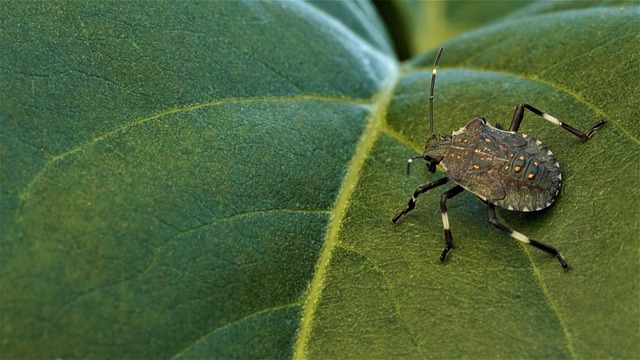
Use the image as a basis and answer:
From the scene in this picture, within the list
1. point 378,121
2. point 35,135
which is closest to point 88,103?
point 35,135

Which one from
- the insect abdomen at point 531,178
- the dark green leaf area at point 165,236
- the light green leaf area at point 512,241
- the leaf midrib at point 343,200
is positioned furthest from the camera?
the insect abdomen at point 531,178

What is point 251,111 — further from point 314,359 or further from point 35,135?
point 314,359

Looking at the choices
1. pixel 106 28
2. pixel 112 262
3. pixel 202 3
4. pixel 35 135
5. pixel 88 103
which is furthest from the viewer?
pixel 202 3

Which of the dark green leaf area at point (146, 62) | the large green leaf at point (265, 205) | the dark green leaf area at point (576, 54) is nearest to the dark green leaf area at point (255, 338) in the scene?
the large green leaf at point (265, 205)

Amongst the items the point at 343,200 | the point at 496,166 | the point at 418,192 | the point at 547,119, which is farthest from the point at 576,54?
the point at 343,200

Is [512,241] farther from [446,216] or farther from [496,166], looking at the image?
[496,166]

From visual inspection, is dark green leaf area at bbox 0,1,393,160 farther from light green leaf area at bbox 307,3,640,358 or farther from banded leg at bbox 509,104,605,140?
banded leg at bbox 509,104,605,140

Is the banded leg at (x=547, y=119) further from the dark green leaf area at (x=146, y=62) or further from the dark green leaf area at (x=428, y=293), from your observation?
the dark green leaf area at (x=146, y=62)

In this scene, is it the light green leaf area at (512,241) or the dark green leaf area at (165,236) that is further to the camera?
the light green leaf area at (512,241)
